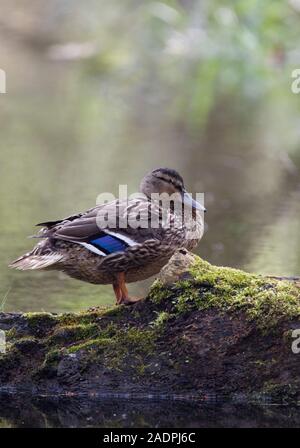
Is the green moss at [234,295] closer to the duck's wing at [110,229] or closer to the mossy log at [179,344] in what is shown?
the mossy log at [179,344]

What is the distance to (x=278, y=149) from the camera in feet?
50.6

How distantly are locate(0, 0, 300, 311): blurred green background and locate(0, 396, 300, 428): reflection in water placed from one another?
2.22 metres

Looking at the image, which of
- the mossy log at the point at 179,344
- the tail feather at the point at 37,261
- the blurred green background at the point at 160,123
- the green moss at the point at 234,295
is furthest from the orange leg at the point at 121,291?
the blurred green background at the point at 160,123

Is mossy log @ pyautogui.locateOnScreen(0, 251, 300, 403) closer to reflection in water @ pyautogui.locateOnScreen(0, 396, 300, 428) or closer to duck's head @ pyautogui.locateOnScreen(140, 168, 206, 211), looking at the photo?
reflection in water @ pyautogui.locateOnScreen(0, 396, 300, 428)

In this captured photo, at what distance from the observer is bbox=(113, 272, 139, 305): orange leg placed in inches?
271

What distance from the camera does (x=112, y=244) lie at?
705 centimetres

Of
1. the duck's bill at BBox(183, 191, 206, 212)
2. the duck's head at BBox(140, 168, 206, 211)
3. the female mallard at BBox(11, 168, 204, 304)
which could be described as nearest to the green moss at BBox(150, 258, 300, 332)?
the female mallard at BBox(11, 168, 204, 304)

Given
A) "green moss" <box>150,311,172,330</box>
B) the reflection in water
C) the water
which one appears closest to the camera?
the reflection in water

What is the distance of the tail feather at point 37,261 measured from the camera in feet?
23.0

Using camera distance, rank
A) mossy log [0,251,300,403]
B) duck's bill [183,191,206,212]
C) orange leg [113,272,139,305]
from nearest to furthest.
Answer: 1. mossy log [0,251,300,403]
2. orange leg [113,272,139,305]
3. duck's bill [183,191,206,212]

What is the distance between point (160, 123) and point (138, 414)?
38.5 ft

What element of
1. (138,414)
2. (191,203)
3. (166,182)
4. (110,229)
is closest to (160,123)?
(166,182)
